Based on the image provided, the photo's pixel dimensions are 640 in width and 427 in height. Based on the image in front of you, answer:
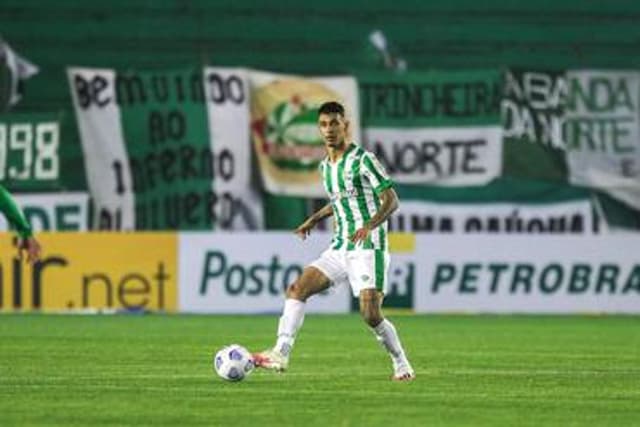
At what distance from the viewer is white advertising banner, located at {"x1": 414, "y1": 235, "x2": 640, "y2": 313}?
1034 inches

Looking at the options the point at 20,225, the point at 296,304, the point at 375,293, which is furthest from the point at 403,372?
the point at 20,225

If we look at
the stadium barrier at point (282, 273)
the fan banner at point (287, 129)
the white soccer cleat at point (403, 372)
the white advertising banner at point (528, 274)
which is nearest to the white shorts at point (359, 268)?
the white soccer cleat at point (403, 372)

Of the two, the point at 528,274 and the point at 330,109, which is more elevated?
the point at 330,109

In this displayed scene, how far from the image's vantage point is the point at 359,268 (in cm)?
1456

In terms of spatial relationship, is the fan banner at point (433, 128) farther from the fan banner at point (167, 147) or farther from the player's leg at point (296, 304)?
the player's leg at point (296, 304)

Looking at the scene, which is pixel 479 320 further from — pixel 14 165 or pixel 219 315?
pixel 14 165

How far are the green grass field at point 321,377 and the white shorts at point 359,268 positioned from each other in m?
0.67

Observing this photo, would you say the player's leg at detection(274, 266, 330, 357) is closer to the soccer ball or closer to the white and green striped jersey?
the white and green striped jersey

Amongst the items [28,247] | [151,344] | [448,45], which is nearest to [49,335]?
[151,344]

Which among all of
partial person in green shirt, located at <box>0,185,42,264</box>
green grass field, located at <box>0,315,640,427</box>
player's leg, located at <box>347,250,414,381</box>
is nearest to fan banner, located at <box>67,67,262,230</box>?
green grass field, located at <box>0,315,640,427</box>

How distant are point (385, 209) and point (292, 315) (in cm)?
100

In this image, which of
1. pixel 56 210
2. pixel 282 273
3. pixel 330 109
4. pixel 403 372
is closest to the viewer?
pixel 330 109

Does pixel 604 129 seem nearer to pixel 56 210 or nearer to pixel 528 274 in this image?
pixel 528 274

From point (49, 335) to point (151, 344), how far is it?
1647 millimetres
